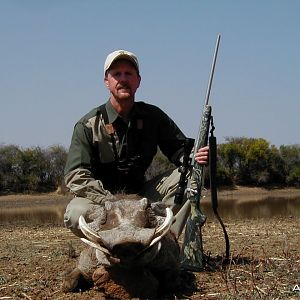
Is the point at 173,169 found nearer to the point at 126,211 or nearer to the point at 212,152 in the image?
the point at 212,152

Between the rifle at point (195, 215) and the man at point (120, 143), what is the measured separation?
139mm

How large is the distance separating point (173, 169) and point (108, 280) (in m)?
2.43

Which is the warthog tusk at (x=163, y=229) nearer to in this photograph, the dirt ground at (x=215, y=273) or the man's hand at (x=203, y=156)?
the dirt ground at (x=215, y=273)

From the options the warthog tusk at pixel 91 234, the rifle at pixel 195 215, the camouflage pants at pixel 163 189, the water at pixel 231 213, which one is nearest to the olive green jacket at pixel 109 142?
the camouflage pants at pixel 163 189

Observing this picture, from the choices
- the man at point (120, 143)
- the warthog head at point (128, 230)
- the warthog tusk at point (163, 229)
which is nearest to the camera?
the warthog head at point (128, 230)

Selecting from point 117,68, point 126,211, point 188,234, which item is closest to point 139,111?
point 117,68

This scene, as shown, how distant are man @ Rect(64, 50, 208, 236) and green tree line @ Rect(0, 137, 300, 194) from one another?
132 feet

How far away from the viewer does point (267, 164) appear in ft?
182

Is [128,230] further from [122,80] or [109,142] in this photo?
[122,80]

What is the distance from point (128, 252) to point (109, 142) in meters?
2.29

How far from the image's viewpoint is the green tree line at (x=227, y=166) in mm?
48625

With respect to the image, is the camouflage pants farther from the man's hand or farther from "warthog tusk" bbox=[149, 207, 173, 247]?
"warthog tusk" bbox=[149, 207, 173, 247]

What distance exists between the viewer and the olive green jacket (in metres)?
6.17

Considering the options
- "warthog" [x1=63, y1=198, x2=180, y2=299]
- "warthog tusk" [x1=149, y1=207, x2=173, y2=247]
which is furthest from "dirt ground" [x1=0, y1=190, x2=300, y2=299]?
"warthog tusk" [x1=149, y1=207, x2=173, y2=247]
